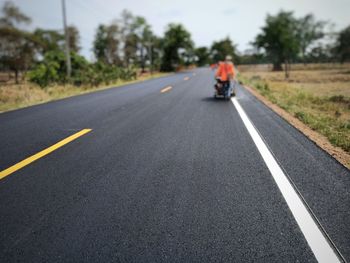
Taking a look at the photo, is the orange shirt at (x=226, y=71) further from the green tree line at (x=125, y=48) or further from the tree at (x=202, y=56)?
the tree at (x=202, y=56)

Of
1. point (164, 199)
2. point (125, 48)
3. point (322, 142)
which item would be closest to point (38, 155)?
point (164, 199)

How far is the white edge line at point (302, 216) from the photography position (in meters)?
2.21

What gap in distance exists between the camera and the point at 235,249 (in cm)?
228

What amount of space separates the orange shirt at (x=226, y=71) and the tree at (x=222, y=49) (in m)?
133

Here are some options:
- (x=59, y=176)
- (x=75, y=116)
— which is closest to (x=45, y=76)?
(x=75, y=116)

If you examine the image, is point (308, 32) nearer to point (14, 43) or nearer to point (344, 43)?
point (344, 43)

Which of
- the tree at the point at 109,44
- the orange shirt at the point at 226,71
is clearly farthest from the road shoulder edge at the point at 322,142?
the tree at the point at 109,44

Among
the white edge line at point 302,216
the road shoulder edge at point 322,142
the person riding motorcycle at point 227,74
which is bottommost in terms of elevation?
the white edge line at point 302,216

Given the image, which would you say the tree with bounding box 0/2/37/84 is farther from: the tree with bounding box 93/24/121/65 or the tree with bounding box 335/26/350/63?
the tree with bounding box 335/26/350/63

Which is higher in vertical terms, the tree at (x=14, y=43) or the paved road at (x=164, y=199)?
the tree at (x=14, y=43)

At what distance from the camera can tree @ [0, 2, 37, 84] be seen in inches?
1924

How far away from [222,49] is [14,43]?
112 meters

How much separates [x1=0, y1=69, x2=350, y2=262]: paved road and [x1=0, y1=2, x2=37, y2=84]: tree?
49.0 m

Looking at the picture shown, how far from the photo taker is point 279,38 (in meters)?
57.8
